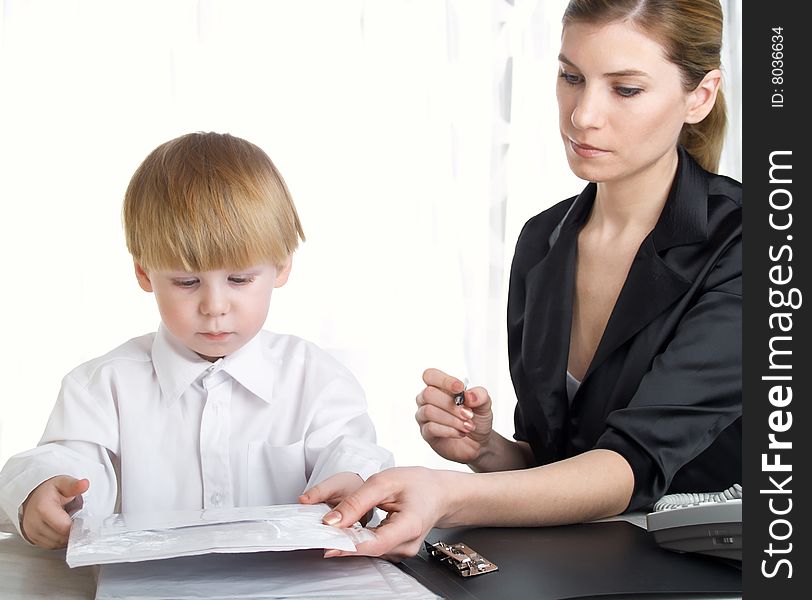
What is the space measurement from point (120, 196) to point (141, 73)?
391 millimetres

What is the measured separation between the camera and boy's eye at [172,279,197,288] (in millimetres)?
1182

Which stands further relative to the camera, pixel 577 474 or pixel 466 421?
pixel 466 421

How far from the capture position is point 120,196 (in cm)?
288

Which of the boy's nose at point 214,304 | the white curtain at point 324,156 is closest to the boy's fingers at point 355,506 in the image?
the boy's nose at point 214,304

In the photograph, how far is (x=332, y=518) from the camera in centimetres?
86

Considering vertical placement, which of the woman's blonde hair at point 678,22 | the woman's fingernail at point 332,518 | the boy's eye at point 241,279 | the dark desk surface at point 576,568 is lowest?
the dark desk surface at point 576,568

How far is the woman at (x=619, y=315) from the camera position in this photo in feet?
3.63

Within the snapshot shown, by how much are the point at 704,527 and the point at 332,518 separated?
0.37 m

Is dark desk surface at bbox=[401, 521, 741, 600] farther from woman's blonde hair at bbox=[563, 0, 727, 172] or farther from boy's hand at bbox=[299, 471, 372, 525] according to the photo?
woman's blonde hair at bbox=[563, 0, 727, 172]

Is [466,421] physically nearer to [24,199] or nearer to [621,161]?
[621,161]

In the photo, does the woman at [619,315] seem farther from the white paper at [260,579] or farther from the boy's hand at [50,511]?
the boy's hand at [50,511]

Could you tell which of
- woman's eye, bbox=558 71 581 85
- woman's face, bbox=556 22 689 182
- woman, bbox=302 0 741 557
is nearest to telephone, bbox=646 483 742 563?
woman, bbox=302 0 741 557
